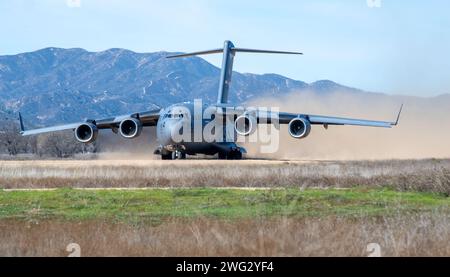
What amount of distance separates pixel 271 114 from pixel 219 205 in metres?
28.4

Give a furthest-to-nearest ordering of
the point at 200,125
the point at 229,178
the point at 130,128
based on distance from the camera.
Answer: the point at 130,128, the point at 200,125, the point at 229,178

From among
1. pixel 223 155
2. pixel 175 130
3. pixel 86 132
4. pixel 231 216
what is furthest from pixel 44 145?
pixel 231 216

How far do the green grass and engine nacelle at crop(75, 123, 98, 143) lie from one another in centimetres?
2236

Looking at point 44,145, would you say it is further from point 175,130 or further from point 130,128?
point 175,130

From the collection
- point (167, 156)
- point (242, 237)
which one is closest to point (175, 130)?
point (167, 156)

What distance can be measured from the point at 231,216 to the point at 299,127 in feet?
98.3

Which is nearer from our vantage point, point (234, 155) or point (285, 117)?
point (285, 117)

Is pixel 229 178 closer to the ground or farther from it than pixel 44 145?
closer to the ground

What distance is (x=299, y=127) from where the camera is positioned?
44719mm

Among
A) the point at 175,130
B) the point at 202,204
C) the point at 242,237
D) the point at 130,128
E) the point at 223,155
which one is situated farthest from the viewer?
the point at 223,155

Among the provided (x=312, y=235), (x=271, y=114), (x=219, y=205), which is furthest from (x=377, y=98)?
(x=312, y=235)

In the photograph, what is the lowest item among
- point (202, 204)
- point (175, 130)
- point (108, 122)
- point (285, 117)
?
point (202, 204)
